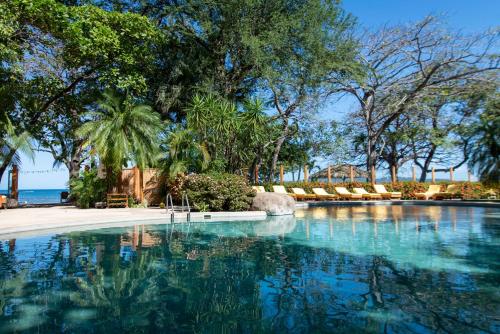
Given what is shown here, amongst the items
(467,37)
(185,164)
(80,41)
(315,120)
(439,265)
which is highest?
(467,37)

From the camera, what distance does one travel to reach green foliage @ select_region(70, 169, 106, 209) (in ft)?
59.0

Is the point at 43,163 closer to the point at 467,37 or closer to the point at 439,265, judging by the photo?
the point at 439,265

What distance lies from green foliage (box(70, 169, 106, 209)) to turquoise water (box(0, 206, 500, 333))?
29.1ft

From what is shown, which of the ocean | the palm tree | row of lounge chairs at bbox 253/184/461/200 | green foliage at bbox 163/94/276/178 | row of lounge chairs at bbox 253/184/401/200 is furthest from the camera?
the ocean

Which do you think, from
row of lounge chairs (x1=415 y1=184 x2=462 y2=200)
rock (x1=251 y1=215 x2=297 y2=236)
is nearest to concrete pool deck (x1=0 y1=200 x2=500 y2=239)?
rock (x1=251 y1=215 x2=297 y2=236)

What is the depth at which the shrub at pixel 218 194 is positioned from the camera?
1500cm

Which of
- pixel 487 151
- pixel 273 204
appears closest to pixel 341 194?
pixel 487 151

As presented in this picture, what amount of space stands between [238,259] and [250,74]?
19907mm

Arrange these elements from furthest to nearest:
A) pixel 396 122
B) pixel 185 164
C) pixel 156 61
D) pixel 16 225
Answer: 1. pixel 396 122
2. pixel 156 61
3. pixel 185 164
4. pixel 16 225

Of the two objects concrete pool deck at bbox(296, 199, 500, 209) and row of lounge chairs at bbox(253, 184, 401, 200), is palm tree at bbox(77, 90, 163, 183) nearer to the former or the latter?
row of lounge chairs at bbox(253, 184, 401, 200)

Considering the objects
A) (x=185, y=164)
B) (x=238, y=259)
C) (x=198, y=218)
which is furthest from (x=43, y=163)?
(x=238, y=259)

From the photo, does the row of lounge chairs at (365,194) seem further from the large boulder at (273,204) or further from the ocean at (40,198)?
the ocean at (40,198)

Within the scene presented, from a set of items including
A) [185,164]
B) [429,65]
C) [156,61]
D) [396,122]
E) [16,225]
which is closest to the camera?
[16,225]

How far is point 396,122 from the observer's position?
107ft
